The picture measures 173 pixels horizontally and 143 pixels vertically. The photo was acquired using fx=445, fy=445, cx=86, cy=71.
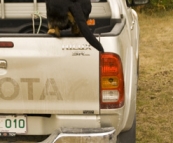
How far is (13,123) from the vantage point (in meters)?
3.20

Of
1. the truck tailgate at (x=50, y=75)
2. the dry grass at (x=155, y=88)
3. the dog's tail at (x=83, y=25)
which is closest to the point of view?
the dog's tail at (x=83, y=25)

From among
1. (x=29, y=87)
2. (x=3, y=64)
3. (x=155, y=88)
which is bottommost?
(x=155, y=88)

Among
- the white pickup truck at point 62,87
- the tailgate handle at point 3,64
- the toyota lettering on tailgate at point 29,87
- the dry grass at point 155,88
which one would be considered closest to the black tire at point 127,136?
the white pickup truck at point 62,87

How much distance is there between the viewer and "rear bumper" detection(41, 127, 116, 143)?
9.98 feet

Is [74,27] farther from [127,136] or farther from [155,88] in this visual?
[155,88]

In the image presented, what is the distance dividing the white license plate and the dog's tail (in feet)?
2.53

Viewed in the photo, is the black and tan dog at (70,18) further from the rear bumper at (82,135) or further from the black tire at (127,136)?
the black tire at (127,136)

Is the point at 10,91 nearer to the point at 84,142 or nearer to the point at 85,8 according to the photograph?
the point at 84,142

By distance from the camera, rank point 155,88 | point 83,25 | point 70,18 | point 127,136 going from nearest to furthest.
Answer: point 83,25, point 70,18, point 127,136, point 155,88

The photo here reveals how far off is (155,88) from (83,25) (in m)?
3.61

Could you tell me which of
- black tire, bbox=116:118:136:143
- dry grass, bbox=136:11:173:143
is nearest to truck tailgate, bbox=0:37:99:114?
black tire, bbox=116:118:136:143

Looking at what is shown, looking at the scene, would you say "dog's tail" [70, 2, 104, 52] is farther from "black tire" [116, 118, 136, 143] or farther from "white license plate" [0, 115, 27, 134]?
"black tire" [116, 118, 136, 143]

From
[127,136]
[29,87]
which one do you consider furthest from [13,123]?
[127,136]

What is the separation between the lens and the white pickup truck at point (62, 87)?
298 centimetres
